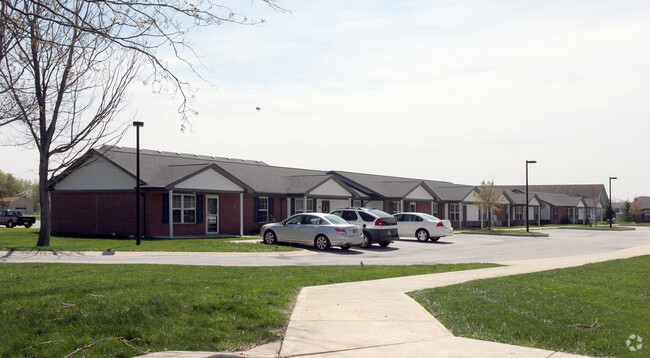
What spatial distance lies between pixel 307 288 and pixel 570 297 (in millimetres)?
4449

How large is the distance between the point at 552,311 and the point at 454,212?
43863 millimetres

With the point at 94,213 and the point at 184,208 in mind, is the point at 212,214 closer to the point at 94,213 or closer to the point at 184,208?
the point at 184,208

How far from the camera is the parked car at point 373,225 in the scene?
954 inches

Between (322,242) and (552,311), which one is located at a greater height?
(552,311)

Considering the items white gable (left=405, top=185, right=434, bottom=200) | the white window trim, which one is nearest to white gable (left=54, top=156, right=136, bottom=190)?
white gable (left=405, top=185, right=434, bottom=200)

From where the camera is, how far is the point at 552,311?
8.23 m

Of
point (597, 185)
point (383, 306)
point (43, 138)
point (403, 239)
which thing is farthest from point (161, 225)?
point (597, 185)

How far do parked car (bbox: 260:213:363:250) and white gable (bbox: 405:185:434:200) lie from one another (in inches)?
835

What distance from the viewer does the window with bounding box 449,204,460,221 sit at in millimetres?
50875

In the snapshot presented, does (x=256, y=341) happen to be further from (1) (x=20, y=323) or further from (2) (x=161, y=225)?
(2) (x=161, y=225)

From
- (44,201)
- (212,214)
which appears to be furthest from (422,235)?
(44,201)

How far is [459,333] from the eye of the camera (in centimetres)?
720

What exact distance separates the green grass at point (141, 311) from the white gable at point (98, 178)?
57.1 feet

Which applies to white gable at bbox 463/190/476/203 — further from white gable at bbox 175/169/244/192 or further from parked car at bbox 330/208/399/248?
parked car at bbox 330/208/399/248
